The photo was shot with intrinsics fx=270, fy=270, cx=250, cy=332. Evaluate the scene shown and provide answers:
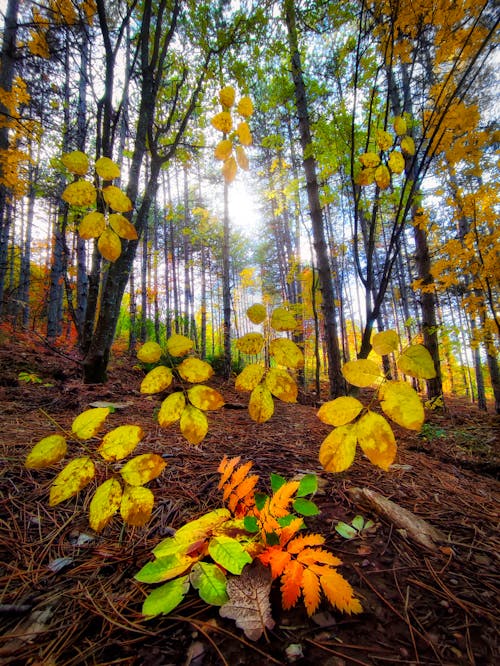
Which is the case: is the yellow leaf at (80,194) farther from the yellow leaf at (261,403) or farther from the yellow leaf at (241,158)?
the yellow leaf at (261,403)

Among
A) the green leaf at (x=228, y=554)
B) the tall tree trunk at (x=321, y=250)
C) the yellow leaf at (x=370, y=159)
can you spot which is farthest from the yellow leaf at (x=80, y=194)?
the tall tree trunk at (x=321, y=250)

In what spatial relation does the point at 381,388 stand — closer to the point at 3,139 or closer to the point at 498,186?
the point at 498,186

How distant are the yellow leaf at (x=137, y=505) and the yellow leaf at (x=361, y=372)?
511mm

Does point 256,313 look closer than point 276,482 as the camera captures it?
Yes

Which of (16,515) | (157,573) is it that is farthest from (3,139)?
(157,573)

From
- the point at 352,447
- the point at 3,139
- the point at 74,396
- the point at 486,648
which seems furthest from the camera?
the point at 3,139

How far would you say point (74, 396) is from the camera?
2559mm

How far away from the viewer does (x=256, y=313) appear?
650mm

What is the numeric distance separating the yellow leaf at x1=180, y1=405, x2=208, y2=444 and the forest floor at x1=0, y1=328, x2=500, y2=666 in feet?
0.88

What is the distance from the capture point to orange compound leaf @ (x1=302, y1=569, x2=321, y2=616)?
28.0 inches

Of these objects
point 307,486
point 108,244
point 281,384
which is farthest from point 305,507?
point 108,244

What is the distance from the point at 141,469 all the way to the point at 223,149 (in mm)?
Result: 871

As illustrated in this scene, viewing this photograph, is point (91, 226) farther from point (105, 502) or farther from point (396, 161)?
point (396, 161)

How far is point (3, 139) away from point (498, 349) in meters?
8.99
